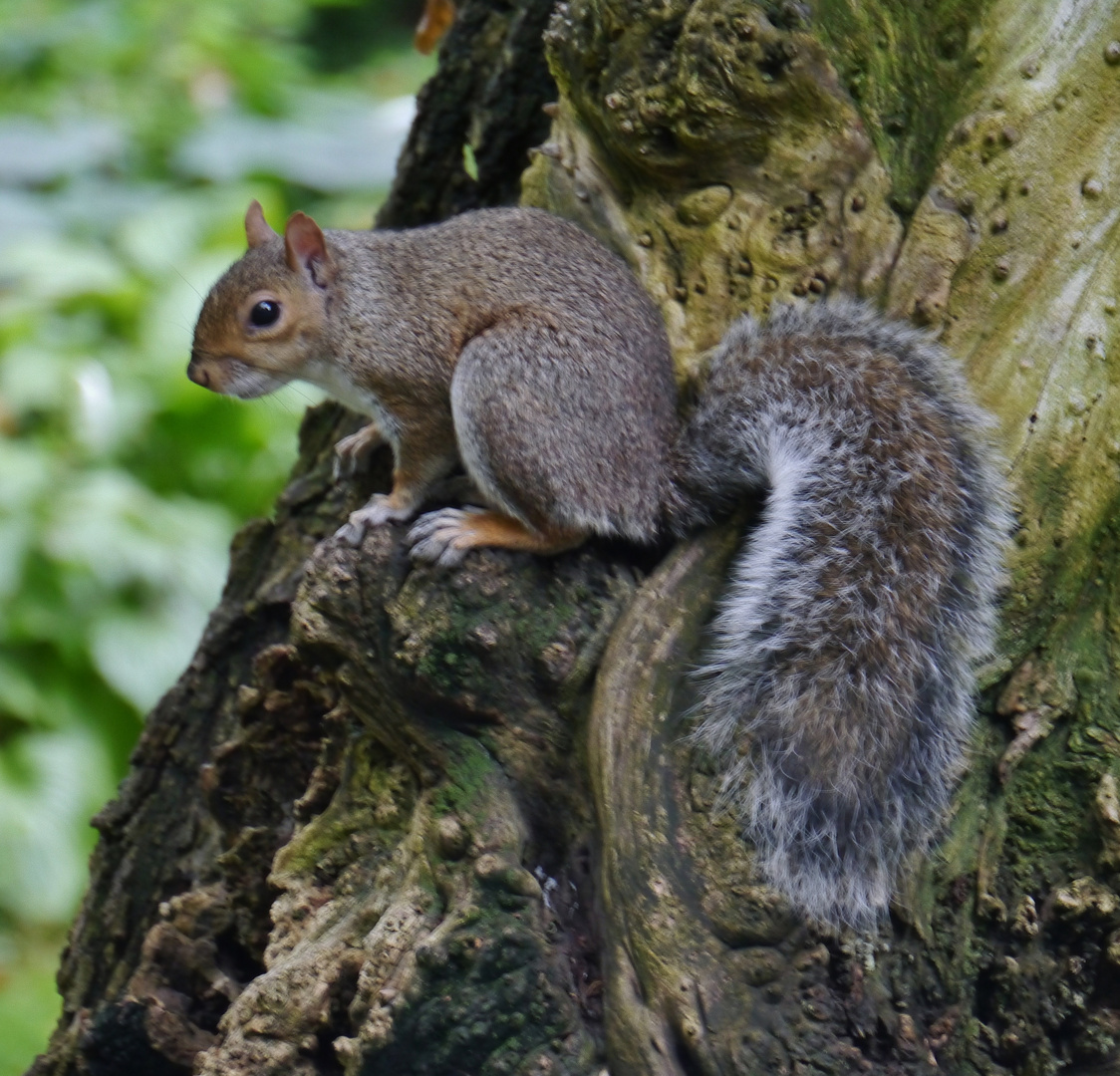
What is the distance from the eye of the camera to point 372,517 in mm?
1648

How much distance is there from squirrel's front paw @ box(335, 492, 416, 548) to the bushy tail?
1.31 feet

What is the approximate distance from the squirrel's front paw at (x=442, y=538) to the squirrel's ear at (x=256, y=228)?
2.11 feet

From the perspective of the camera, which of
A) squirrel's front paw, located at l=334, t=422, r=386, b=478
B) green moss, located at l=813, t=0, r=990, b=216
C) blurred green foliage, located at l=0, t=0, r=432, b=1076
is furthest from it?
blurred green foliage, located at l=0, t=0, r=432, b=1076

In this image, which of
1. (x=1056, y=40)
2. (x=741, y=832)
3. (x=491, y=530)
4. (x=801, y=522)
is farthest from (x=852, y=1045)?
(x=1056, y=40)

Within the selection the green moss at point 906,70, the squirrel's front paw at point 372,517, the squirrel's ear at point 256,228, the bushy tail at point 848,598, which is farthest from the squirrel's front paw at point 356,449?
the green moss at point 906,70

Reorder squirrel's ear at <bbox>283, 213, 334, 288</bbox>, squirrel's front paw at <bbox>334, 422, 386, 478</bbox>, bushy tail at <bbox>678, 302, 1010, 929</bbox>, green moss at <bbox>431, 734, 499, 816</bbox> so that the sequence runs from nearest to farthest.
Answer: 1. bushy tail at <bbox>678, 302, 1010, 929</bbox>
2. green moss at <bbox>431, 734, 499, 816</bbox>
3. squirrel's ear at <bbox>283, 213, 334, 288</bbox>
4. squirrel's front paw at <bbox>334, 422, 386, 478</bbox>

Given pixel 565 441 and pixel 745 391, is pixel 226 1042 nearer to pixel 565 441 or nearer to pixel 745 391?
pixel 565 441

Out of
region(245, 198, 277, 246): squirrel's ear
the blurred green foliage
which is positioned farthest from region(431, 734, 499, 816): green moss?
the blurred green foliage

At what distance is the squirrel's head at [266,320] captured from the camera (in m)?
1.84

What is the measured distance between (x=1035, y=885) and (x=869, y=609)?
0.36 metres

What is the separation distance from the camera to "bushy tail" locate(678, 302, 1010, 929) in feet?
4.42

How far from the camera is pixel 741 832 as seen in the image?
1370 millimetres

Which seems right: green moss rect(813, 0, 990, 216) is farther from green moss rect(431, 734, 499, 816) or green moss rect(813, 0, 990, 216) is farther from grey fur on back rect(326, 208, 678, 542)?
green moss rect(431, 734, 499, 816)

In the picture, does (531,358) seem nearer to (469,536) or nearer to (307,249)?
(469,536)
